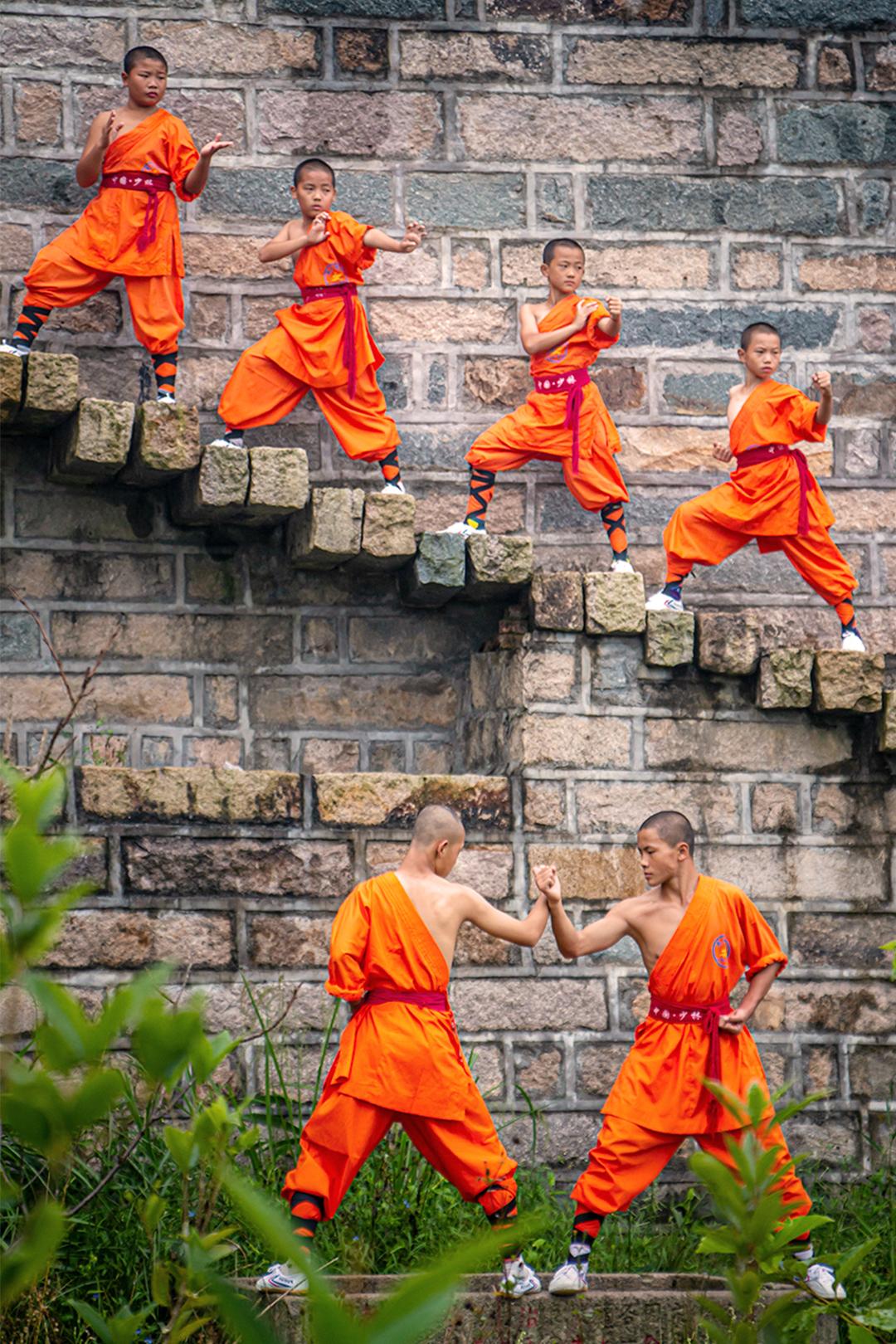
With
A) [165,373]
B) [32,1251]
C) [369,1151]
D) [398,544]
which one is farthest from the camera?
[165,373]

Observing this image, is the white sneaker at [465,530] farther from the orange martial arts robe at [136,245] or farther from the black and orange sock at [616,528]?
the orange martial arts robe at [136,245]

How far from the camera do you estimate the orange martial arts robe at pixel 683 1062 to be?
16.2ft

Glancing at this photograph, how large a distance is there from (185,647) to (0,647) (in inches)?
29.6

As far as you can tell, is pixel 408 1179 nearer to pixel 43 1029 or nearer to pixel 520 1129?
pixel 520 1129

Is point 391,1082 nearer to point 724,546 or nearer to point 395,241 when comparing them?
point 724,546

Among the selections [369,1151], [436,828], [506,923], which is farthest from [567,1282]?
[436,828]

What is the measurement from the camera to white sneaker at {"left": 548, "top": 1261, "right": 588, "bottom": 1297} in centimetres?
471

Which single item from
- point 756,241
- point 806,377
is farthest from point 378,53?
point 806,377

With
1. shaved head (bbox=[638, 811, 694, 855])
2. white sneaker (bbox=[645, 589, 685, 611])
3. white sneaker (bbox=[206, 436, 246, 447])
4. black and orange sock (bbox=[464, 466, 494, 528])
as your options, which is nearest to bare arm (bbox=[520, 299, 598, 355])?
black and orange sock (bbox=[464, 466, 494, 528])

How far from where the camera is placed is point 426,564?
22.0 feet

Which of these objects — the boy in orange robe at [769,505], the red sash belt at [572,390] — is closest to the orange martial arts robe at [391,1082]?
the boy in orange robe at [769,505]

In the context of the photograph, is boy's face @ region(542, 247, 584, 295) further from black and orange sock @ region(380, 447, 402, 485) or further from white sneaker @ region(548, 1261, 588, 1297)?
white sneaker @ region(548, 1261, 588, 1297)

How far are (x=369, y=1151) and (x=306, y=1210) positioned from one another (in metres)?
0.25

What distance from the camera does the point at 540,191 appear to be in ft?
25.1
